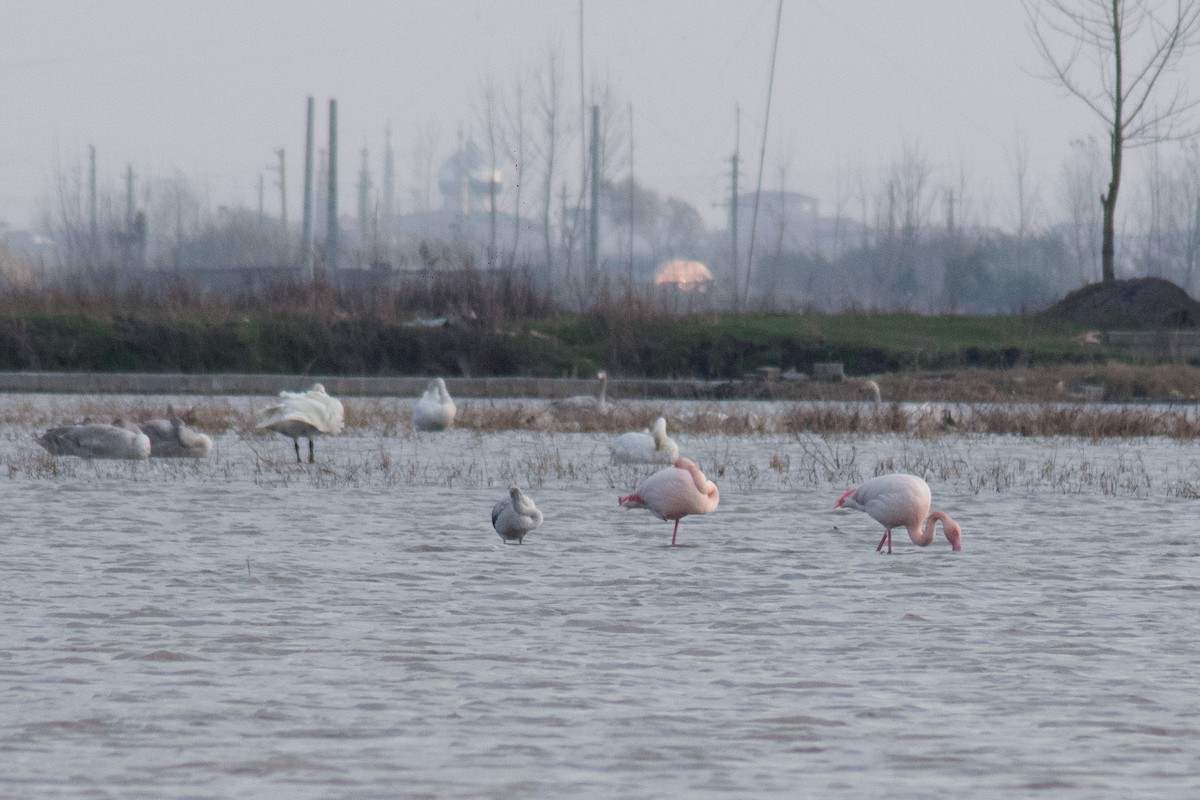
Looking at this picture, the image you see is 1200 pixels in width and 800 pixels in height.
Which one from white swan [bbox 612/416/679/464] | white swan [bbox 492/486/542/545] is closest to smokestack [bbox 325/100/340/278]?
white swan [bbox 612/416/679/464]

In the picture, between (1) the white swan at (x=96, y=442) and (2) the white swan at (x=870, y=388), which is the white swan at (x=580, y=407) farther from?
(1) the white swan at (x=96, y=442)

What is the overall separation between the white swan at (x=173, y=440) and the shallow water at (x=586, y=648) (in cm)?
199

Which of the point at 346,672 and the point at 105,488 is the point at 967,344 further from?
the point at 346,672

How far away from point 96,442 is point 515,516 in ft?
19.3

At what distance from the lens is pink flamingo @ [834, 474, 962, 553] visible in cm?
945

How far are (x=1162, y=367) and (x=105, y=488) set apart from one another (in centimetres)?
1737

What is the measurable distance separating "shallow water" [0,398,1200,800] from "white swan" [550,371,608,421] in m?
6.53

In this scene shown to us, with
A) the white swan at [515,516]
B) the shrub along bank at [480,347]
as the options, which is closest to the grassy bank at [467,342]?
the shrub along bank at [480,347]

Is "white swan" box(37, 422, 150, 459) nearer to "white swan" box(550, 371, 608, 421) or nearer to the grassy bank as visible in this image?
"white swan" box(550, 371, 608, 421)

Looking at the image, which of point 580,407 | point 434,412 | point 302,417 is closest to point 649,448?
point 302,417

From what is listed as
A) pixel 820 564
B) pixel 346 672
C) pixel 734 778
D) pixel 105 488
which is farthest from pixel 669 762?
pixel 105 488

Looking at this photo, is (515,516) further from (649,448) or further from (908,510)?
(649,448)

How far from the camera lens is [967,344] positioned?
2884cm

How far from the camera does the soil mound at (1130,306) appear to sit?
31.8m
